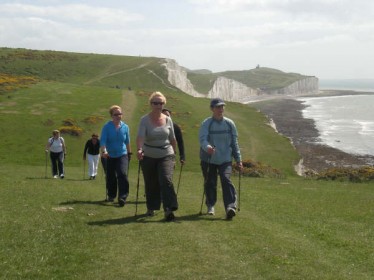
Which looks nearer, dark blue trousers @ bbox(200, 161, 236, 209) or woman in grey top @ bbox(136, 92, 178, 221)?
woman in grey top @ bbox(136, 92, 178, 221)

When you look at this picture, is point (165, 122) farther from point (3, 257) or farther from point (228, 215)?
point (3, 257)

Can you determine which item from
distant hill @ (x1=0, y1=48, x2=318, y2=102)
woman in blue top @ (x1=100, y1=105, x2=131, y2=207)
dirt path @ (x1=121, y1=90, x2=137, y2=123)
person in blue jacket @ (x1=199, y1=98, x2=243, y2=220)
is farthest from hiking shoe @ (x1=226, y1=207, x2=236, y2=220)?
distant hill @ (x1=0, y1=48, x2=318, y2=102)

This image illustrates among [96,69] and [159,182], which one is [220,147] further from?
[96,69]

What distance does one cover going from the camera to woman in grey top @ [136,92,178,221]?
42.1 ft

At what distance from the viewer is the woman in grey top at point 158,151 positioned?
12.8 m

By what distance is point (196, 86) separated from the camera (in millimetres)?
190625

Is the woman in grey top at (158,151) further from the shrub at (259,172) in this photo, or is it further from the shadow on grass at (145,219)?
the shrub at (259,172)

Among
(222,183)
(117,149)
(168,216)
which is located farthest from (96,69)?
(168,216)

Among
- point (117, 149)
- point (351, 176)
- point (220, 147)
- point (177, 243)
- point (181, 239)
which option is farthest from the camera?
point (351, 176)

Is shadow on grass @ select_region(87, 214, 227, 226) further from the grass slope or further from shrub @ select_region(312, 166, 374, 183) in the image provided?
shrub @ select_region(312, 166, 374, 183)

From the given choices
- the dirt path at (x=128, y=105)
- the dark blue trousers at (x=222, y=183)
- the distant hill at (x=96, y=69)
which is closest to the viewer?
the dark blue trousers at (x=222, y=183)

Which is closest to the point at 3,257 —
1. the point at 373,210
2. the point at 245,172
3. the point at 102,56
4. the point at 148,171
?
the point at 148,171

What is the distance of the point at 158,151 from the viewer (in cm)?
1304

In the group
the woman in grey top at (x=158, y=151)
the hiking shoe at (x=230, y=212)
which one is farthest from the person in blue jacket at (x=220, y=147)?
the woman in grey top at (x=158, y=151)
